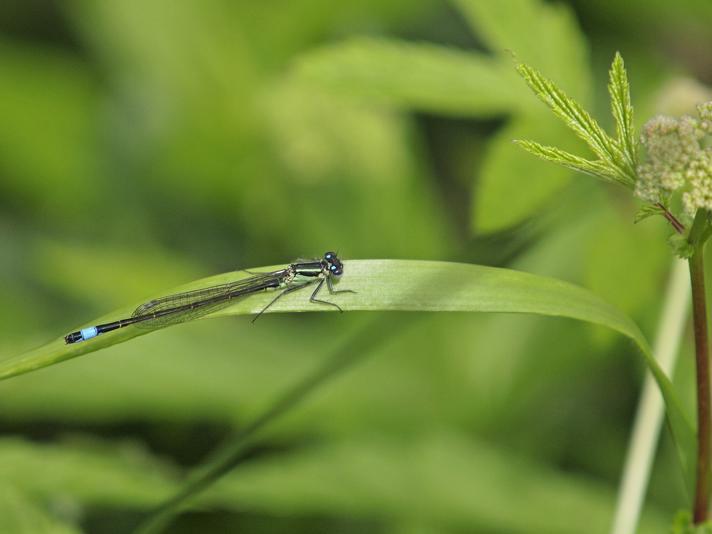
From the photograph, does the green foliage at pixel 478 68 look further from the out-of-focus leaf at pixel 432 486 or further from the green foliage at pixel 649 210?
the out-of-focus leaf at pixel 432 486

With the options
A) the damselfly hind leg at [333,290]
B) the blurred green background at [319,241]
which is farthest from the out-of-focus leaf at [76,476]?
the damselfly hind leg at [333,290]

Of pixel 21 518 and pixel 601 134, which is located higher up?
pixel 601 134

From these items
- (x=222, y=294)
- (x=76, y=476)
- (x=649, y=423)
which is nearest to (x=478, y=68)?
(x=222, y=294)

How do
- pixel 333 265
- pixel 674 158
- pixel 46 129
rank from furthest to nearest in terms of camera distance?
pixel 46 129 → pixel 333 265 → pixel 674 158

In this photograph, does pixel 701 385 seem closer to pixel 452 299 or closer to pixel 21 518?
pixel 452 299

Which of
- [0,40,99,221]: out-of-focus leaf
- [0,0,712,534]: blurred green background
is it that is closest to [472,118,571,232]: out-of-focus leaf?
[0,0,712,534]: blurred green background

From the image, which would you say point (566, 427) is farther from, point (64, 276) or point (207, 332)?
point (64, 276)
